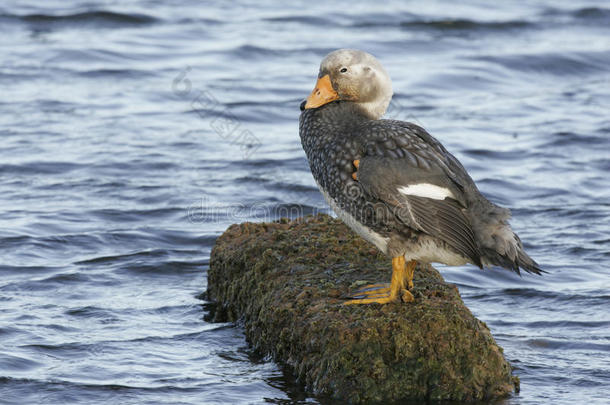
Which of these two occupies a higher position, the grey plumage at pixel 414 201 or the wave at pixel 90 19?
the wave at pixel 90 19

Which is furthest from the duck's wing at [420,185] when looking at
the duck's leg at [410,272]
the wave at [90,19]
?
the wave at [90,19]

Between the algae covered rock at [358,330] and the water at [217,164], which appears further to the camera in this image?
the water at [217,164]

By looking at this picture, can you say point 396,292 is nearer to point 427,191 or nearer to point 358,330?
point 358,330

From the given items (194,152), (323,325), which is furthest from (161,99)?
(323,325)

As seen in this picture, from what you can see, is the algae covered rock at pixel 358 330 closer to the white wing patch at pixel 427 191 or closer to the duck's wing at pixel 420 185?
the duck's wing at pixel 420 185

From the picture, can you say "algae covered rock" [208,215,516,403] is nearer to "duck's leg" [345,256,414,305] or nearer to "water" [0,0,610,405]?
"duck's leg" [345,256,414,305]

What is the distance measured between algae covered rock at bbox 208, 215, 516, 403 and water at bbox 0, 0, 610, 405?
0.71 ft

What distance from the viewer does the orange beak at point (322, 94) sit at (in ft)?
19.3

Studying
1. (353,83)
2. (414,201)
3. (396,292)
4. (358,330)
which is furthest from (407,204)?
(353,83)

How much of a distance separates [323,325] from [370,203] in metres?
0.76

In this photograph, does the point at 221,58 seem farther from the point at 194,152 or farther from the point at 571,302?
the point at 571,302

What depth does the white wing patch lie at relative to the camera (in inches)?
203

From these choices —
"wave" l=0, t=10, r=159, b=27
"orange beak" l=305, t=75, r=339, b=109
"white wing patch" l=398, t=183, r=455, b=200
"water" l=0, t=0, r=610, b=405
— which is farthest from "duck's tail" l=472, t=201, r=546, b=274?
"wave" l=0, t=10, r=159, b=27

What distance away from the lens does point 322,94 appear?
5898 mm
